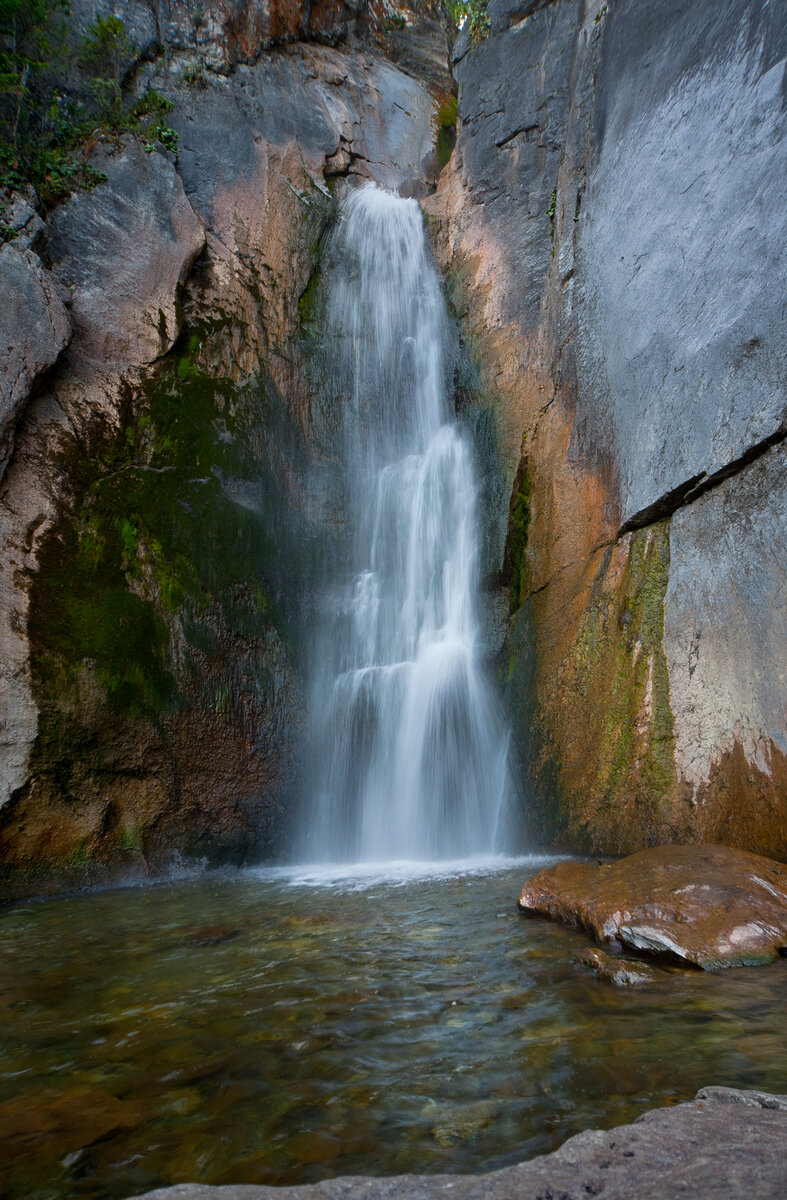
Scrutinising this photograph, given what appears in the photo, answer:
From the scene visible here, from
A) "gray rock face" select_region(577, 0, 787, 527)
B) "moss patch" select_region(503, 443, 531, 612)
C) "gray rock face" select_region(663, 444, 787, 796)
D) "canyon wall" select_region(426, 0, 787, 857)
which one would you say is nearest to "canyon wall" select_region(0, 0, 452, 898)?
"moss patch" select_region(503, 443, 531, 612)

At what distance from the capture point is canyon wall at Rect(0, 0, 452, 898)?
23.9 feet

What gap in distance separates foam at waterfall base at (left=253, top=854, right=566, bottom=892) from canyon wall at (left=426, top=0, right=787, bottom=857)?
47 centimetres

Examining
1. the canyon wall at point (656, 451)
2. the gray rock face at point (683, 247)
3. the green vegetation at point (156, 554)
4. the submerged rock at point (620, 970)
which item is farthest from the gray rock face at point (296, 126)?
the submerged rock at point (620, 970)

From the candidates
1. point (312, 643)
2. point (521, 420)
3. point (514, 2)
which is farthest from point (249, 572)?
point (514, 2)

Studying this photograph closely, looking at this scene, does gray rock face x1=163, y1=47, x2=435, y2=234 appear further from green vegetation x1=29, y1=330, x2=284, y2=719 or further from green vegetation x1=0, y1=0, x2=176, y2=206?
green vegetation x1=29, y1=330, x2=284, y2=719

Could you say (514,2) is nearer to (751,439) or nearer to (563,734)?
(751,439)

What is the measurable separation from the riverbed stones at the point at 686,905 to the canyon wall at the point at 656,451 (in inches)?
35.2

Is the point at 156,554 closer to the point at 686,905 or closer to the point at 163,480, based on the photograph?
the point at 163,480

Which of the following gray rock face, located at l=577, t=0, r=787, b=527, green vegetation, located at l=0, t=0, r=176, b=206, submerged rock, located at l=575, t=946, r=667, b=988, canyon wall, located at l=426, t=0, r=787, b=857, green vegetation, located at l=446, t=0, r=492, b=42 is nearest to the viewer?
submerged rock, located at l=575, t=946, r=667, b=988

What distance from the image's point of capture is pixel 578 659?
6988mm

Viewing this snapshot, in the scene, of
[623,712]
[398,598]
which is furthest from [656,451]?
[398,598]

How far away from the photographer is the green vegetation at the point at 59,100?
29.2 feet

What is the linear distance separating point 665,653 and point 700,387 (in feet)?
7.59

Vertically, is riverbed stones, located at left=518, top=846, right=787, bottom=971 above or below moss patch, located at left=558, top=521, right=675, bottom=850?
below
